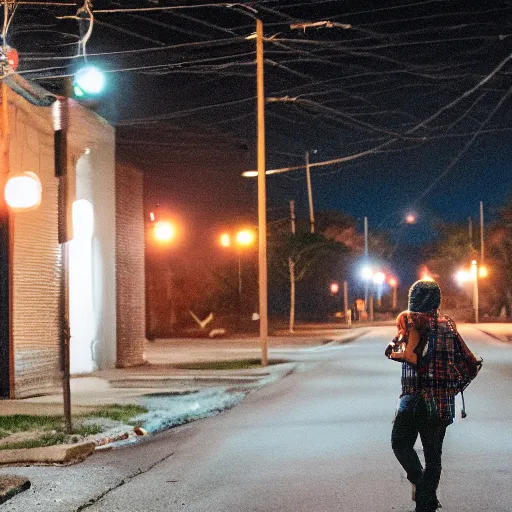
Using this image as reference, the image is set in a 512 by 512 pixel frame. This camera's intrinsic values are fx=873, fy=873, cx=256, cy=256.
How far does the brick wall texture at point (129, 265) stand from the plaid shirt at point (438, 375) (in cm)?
1683

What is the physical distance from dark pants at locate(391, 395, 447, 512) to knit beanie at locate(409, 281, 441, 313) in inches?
24.7

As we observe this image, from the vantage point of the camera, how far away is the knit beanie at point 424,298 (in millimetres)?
6227

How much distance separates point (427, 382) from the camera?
20.0 ft

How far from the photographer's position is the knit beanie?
245 inches

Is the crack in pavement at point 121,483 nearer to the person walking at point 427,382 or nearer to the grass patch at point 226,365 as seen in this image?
the person walking at point 427,382

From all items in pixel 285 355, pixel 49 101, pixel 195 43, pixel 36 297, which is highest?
pixel 195 43

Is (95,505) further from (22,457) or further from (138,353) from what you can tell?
(138,353)

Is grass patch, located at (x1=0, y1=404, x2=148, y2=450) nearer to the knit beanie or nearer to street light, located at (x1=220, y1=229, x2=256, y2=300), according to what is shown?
the knit beanie

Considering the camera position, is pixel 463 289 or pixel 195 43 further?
pixel 463 289

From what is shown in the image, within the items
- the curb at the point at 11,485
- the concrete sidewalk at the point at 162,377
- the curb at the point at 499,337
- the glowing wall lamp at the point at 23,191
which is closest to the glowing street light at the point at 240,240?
the concrete sidewalk at the point at 162,377

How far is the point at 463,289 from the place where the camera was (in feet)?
258

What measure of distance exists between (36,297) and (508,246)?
50952 millimetres

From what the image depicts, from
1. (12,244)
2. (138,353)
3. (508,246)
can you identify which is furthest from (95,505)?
(508,246)

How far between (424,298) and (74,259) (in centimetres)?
1512
